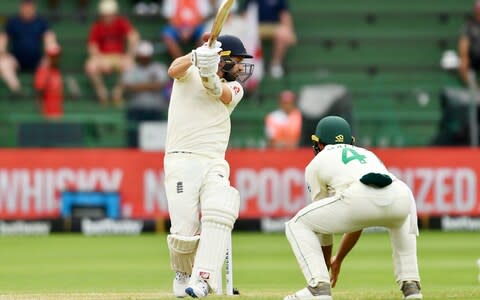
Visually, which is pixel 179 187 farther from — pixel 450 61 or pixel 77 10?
pixel 77 10

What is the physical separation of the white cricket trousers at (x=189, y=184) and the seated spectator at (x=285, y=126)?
9183 mm

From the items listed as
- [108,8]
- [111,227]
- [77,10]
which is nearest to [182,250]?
[111,227]

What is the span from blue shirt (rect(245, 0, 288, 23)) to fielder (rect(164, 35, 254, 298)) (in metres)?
11.1

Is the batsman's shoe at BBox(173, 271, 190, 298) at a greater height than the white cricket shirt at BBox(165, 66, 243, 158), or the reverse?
the white cricket shirt at BBox(165, 66, 243, 158)

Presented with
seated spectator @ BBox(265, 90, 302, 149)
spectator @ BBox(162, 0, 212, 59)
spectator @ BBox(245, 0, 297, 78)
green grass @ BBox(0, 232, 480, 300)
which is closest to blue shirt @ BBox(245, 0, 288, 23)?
spectator @ BBox(245, 0, 297, 78)

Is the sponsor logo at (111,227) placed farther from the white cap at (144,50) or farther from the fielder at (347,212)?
the fielder at (347,212)

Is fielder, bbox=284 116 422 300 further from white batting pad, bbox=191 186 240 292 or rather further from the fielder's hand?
the fielder's hand

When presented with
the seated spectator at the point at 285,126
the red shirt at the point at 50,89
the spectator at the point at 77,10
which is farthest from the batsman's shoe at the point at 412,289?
the spectator at the point at 77,10

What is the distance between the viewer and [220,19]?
8367mm

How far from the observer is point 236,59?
919 centimetres

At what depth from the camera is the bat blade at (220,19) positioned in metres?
8.31

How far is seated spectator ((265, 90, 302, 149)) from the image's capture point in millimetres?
18266

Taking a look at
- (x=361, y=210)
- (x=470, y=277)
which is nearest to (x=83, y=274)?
(x=470, y=277)

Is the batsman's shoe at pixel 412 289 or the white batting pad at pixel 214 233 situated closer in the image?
the batsman's shoe at pixel 412 289
